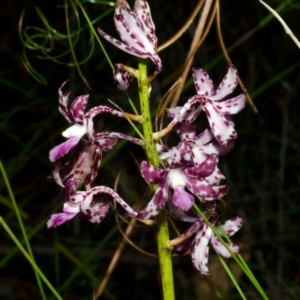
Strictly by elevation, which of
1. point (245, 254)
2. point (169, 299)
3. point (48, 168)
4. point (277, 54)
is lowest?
point (245, 254)

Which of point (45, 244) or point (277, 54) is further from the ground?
point (277, 54)

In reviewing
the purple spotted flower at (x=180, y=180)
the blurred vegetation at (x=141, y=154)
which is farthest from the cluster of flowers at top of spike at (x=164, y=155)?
the blurred vegetation at (x=141, y=154)

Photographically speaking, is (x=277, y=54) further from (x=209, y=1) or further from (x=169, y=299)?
(x=169, y=299)

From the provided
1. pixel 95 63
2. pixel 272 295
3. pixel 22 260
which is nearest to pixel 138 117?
pixel 272 295

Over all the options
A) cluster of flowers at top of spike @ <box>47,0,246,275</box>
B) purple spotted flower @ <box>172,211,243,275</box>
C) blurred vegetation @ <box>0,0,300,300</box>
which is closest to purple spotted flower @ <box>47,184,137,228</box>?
cluster of flowers at top of spike @ <box>47,0,246,275</box>

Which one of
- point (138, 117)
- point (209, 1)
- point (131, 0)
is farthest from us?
point (131, 0)

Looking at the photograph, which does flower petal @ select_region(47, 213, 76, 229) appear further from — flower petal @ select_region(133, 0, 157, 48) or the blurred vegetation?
the blurred vegetation
